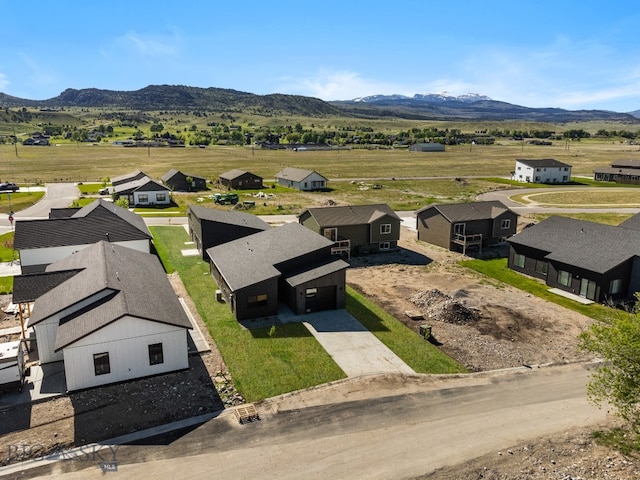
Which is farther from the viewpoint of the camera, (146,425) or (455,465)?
(146,425)

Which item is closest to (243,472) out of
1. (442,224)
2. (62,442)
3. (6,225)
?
(62,442)

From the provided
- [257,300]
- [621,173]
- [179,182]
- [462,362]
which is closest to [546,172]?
[621,173]

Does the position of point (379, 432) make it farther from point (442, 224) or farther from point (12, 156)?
point (12, 156)

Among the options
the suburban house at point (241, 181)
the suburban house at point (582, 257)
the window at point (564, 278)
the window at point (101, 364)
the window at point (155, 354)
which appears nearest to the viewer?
the window at point (101, 364)

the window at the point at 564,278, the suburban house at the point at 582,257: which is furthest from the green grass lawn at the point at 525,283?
the window at the point at 564,278

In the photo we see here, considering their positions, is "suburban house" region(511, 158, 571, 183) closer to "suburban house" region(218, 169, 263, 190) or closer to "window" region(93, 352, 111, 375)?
"suburban house" region(218, 169, 263, 190)

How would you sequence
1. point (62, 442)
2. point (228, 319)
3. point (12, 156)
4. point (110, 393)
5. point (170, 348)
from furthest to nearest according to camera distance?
point (12, 156) → point (228, 319) → point (170, 348) → point (110, 393) → point (62, 442)

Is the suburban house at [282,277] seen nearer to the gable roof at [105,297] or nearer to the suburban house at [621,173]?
the gable roof at [105,297]
